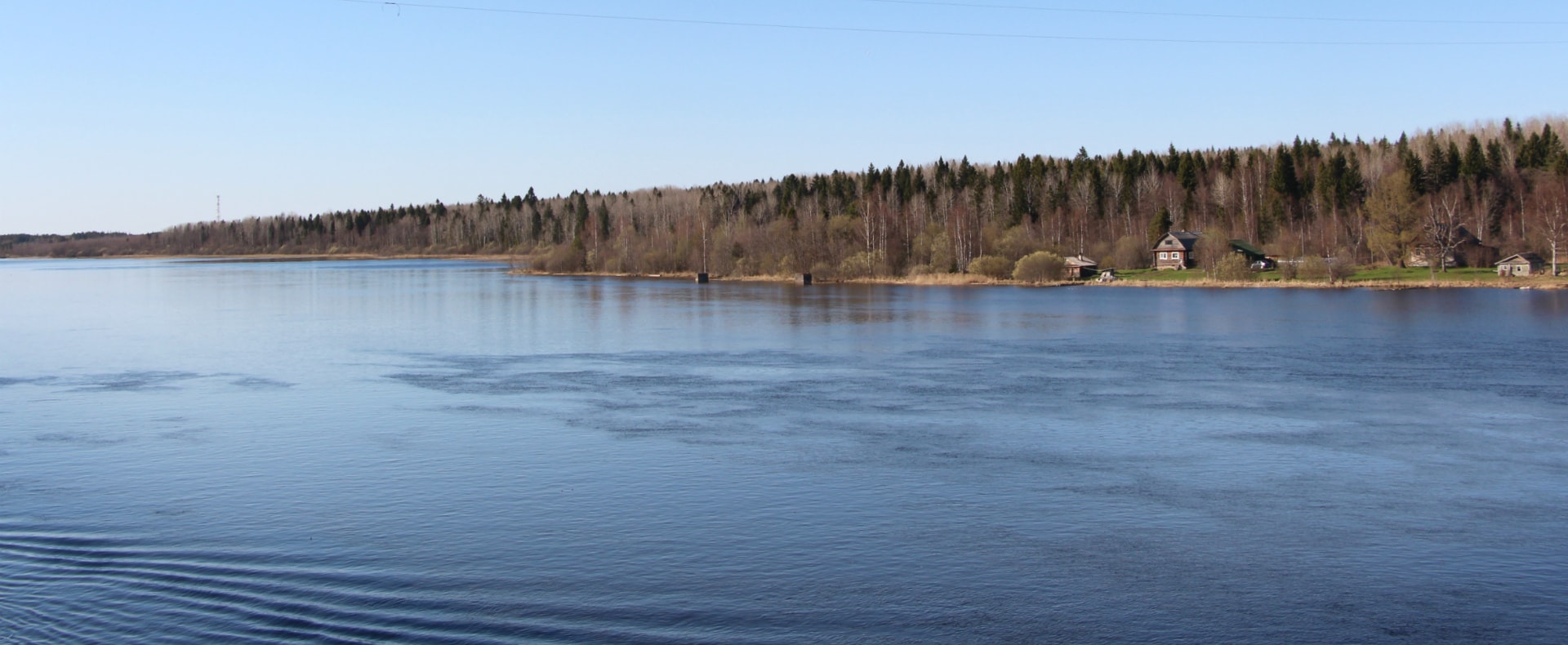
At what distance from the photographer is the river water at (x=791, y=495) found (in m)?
8.38

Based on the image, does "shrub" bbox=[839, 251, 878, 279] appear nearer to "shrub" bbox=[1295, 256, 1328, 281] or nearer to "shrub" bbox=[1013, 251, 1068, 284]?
"shrub" bbox=[1013, 251, 1068, 284]

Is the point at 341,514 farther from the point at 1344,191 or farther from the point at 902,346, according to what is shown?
the point at 1344,191

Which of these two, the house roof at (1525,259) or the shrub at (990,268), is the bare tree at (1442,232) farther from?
the shrub at (990,268)

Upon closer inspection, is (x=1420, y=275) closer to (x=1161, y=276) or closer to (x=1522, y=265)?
(x=1522, y=265)

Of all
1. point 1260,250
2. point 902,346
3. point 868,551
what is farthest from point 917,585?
point 1260,250

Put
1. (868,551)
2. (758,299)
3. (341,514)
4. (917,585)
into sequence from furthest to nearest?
(758,299)
(341,514)
(868,551)
(917,585)

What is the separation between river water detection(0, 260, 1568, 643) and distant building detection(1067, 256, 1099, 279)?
3579 centimetres

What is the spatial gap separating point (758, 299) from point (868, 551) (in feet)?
122

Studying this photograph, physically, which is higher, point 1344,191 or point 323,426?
point 1344,191

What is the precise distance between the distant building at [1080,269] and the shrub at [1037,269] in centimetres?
173

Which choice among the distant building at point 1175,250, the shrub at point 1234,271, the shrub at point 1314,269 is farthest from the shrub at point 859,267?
the shrub at point 1314,269

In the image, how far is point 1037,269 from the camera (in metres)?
59.6

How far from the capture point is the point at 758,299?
47.0 m

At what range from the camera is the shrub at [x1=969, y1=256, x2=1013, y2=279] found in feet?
199
